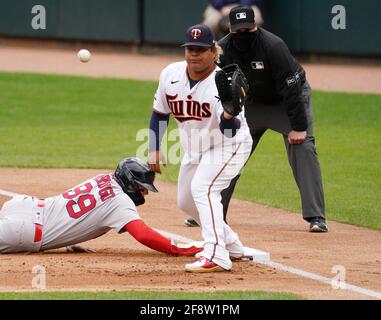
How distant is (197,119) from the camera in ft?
25.1

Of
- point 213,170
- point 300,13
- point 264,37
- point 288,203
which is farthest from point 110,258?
point 300,13

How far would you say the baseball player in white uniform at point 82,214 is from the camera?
303 inches

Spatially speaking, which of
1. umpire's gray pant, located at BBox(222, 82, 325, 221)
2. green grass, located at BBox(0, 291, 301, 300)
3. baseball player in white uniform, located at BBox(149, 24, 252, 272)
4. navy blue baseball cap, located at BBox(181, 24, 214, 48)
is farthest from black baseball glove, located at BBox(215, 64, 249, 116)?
umpire's gray pant, located at BBox(222, 82, 325, 221)

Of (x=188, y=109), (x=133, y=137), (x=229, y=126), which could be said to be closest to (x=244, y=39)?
(x=188, y=109)

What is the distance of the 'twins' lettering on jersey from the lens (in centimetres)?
758

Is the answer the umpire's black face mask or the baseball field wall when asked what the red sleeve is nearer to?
the umpire's black face mask

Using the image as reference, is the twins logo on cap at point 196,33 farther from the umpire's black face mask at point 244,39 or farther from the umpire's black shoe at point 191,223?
the umpire's black shoe at point 191,223

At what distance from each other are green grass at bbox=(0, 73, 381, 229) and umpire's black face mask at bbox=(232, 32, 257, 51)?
1985mm

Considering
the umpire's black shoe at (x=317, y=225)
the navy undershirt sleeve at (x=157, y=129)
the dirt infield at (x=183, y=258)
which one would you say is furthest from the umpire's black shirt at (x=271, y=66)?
the navy undershirt sleeve at (x=157, y=129)

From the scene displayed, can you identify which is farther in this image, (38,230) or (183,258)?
(183,258)

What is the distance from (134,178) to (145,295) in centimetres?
138

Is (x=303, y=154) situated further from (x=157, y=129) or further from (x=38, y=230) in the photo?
(x=38, y=230)

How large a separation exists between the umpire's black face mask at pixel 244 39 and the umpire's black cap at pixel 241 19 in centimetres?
10

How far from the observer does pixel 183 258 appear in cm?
793
